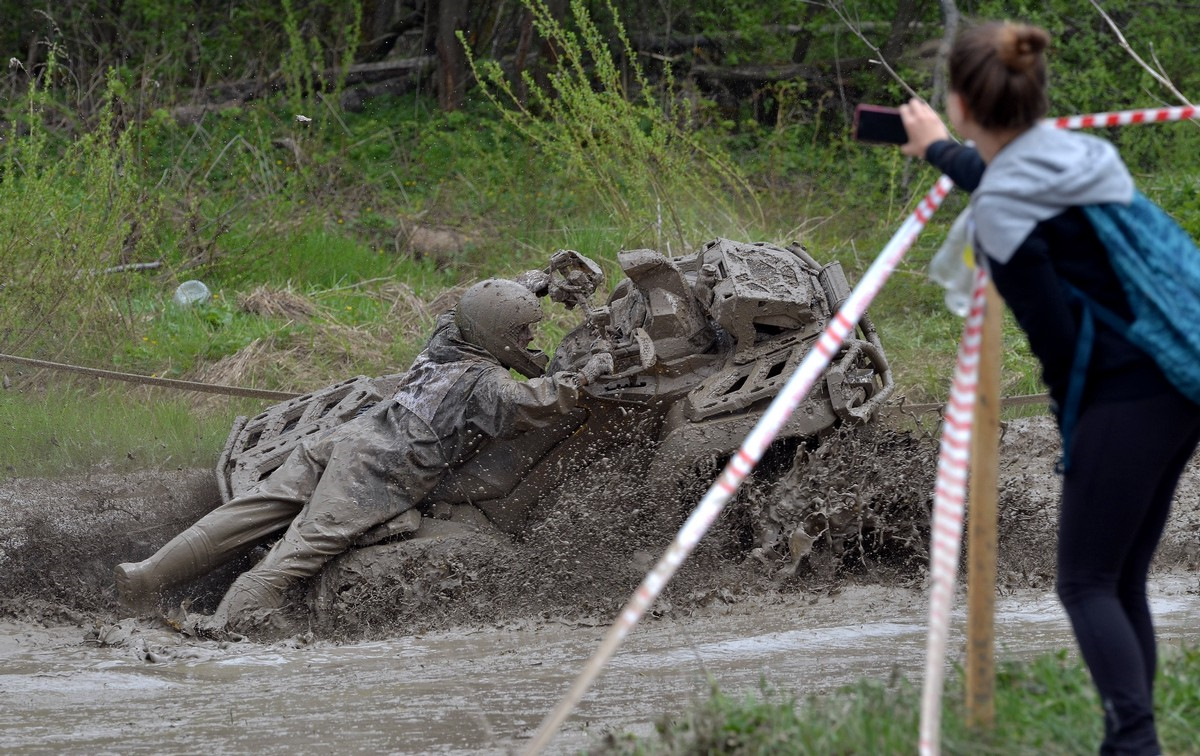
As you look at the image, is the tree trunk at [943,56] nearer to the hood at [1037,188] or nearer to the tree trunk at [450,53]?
the tree trunk at [450,53]

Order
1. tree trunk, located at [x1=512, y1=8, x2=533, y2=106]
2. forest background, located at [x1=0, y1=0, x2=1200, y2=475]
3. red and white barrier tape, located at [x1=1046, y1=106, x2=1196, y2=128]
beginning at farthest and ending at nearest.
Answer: tree trunk, located at [x1=512, y1=8, x2=533, y2=106] < forest background, located at [x1=0, y1=0, x2=1200, y2=475] < red and white barrier tape, located at [x1=1046, y1=106, x2=1196, y2=128]

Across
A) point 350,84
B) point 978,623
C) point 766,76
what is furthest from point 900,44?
point 978,623

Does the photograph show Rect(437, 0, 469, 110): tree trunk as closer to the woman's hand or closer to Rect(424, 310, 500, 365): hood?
Rect(424, 310, 500, 365): hood

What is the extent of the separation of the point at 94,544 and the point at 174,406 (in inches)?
94.7

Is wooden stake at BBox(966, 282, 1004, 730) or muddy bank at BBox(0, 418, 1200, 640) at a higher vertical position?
wooden stake at BBox(966, 282, 1004, 730)

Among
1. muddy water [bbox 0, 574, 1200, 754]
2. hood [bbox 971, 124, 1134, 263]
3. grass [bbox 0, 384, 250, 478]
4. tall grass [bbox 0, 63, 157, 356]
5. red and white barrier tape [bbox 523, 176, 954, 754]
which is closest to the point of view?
hood [bbox 971, 124, 1134, 263]

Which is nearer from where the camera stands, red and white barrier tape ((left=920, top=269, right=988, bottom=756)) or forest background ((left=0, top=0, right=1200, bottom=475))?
red and white barrier tape ((left=920, top=269, right=988, bottom=756))

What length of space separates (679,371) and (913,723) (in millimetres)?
3197

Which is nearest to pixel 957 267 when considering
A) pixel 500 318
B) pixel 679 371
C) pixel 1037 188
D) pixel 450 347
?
pixel 1037 188

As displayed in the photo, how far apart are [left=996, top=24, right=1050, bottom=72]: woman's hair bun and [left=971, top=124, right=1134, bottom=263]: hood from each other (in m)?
0.16

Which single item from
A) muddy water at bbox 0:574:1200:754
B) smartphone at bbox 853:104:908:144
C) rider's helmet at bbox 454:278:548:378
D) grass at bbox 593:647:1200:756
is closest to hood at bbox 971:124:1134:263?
smartphone at bbox 853:104:908:144

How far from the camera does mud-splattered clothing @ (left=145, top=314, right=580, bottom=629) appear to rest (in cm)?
610

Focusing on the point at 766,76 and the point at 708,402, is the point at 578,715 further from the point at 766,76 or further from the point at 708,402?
the point at 766,76

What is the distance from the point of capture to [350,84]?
16.6 meters
